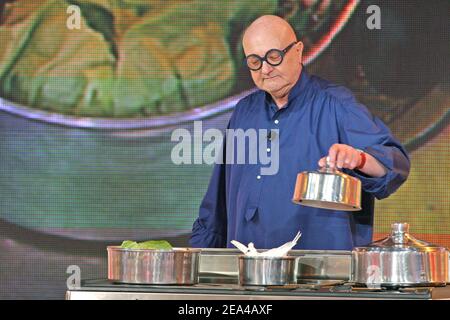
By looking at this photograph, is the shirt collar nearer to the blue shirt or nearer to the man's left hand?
the blue shirt

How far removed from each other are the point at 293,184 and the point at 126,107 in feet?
4.99

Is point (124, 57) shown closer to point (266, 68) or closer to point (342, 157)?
point (266, 68)

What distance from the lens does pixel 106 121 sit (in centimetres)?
523

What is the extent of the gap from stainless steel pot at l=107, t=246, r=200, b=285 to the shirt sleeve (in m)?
0.86

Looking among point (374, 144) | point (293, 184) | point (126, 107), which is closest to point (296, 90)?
point (293, 184)

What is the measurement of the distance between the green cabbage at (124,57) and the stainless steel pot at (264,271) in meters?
2.50

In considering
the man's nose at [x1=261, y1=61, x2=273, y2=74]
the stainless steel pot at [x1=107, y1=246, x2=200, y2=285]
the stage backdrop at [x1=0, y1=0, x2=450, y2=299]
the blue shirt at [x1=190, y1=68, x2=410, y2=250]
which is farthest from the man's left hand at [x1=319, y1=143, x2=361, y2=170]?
the stage backdrop at [x1=0, y1=0, x2=450, y2=299]

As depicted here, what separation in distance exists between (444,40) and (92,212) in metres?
1.93

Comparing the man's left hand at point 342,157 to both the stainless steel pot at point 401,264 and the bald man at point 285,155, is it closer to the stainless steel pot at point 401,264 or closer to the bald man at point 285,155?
the stainless steel pot at point 401,264

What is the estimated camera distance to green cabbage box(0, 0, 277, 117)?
5180 millimetres

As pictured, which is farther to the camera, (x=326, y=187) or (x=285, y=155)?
(x=285, y=155)

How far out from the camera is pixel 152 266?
106 inches
